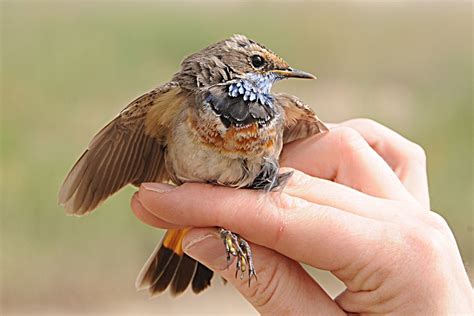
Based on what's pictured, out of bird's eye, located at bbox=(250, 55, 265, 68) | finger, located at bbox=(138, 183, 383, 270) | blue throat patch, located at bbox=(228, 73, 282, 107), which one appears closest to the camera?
finger, located at bbox=(138, 183, 383, 270)

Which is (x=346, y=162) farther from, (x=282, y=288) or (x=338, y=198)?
(x=282, y=288)

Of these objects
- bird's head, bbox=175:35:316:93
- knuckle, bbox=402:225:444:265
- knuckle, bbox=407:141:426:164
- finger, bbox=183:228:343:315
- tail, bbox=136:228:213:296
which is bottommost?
tail, bbox=136:228:213:296

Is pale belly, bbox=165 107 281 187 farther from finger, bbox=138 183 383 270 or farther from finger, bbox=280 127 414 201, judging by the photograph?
finger, bbox=280 127 414 201

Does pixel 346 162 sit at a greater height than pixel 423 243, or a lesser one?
greater

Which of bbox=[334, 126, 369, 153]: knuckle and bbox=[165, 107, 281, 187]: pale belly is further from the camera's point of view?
bbox=[334, 126, 369, 153]: knuckle

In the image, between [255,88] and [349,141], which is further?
[349,141]

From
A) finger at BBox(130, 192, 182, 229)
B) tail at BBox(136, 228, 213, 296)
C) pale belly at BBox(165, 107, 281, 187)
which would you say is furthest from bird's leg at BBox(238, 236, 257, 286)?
tail at BBox(136, 228, 213, 296)

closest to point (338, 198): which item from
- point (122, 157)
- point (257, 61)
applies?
point (257, 61)

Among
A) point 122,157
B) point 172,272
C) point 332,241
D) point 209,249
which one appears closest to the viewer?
point 332,241
